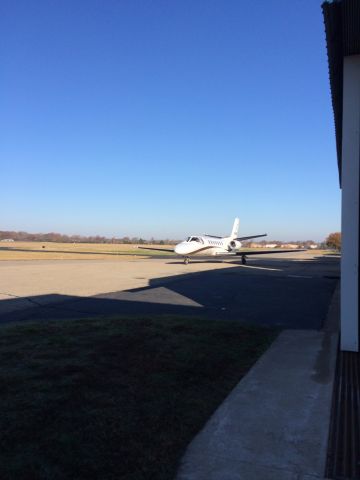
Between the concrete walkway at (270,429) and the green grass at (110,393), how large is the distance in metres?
0.17

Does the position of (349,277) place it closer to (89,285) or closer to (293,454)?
(293,454)

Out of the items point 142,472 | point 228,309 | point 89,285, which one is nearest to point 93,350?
point 142,472

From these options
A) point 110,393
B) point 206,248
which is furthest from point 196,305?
point 206,248

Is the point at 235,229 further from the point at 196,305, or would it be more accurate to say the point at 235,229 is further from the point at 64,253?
the point at 196,305

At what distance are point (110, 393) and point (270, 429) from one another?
1.78 meters

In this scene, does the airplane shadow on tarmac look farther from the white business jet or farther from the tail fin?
the tail fin

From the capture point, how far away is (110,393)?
4461mm

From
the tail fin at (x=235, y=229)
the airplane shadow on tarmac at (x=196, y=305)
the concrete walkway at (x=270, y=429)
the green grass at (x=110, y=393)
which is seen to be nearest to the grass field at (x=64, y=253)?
the tail fin at (x=235, y=229)

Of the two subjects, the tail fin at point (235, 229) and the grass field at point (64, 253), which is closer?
the grass field at point (64, 253)

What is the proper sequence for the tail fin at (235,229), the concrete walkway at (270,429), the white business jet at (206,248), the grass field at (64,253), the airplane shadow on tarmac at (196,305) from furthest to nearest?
1. the tail fin at (235,229)
2. the grass field at (64,253)
3. the white business jet at (206,248)
4. the airplane shadow on tarmac at (196,305)
5. the concrete walkway at (270,429)

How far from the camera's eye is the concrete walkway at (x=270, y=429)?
9.88ft

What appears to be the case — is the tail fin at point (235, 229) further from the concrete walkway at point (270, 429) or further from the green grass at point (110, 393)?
the concrete walkway at point (270, 429)

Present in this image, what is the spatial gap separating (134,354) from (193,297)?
733cm

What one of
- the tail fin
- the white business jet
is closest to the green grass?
the white business jet
